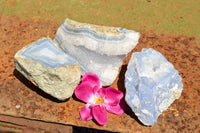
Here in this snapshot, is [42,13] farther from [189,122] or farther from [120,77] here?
[189,122]

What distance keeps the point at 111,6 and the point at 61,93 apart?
0.90 m

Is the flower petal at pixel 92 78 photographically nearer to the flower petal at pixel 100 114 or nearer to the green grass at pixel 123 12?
the flower petal at pixel 100 114

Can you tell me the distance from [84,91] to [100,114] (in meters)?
0.17

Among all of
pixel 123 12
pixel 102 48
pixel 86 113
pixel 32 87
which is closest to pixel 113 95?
pixel 86 113

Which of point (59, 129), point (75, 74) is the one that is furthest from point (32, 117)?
point (75, 74)

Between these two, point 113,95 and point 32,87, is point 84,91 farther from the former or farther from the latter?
point 32,87

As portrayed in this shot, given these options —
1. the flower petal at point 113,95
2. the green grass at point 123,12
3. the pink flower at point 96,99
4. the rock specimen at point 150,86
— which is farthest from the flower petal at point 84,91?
the green grass at point 123,12

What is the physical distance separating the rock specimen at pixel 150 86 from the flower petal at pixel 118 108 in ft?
0.27

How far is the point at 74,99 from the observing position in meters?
1.30

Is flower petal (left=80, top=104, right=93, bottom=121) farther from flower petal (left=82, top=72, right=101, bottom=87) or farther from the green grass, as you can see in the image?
the green grass

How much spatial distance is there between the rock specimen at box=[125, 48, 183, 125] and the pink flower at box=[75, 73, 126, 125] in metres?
0.09

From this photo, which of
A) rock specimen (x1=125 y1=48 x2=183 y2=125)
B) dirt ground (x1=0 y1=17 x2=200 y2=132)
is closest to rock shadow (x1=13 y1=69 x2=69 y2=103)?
dirt ground (x1=0 y1=17 x2=200 y2=132)

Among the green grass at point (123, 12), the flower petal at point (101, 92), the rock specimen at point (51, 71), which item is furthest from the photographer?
the green grass at point (123, 12)

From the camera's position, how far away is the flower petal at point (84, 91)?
4.15 feet
